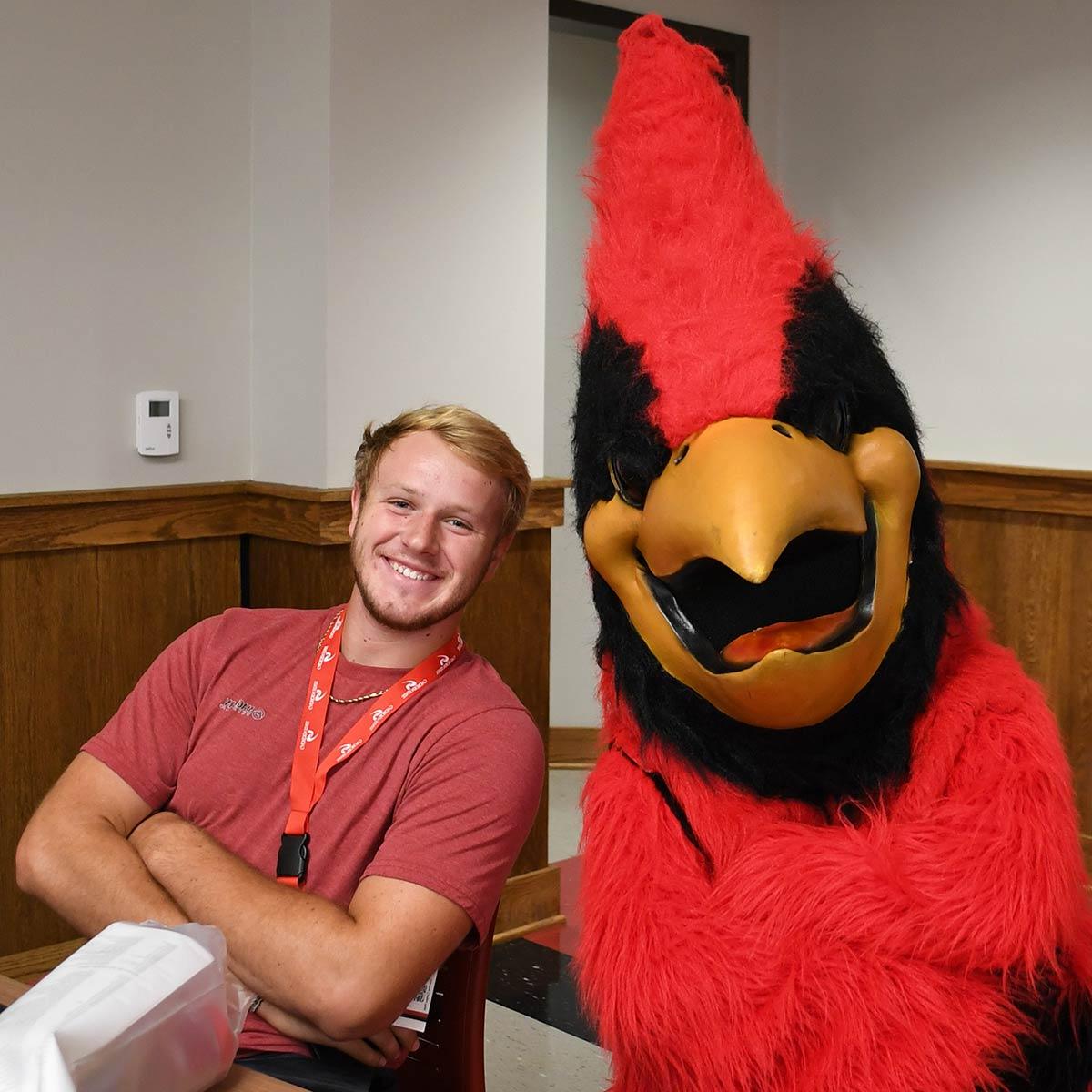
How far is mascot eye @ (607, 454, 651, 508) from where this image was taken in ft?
4.56

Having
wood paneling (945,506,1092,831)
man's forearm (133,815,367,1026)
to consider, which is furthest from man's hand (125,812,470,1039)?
wood paneling (945,506,1092,831)

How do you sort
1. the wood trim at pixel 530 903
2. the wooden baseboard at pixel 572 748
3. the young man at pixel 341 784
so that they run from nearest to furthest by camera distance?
the young man at pixel 341 784 → the wood trim at pixel 530 903 → the wooden baseboard at pixel 572 748

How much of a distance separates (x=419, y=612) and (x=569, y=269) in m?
2.87

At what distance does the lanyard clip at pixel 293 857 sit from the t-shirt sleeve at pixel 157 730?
0.21 m

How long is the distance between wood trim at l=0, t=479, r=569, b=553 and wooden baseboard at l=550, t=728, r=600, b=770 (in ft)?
5.17

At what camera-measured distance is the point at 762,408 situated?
133cm

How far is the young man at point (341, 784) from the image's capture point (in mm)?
1348

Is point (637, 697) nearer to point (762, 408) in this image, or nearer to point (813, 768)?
point (813, 768)

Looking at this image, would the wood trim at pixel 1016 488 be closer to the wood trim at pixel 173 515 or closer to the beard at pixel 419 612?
the wood trim at pixel 173 515

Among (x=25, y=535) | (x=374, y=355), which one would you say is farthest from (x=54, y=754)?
(x=374, y=355)

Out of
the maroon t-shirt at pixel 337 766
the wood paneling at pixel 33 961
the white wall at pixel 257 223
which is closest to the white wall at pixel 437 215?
the white wall at pixel 257 223

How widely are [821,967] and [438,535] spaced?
0.63 meters

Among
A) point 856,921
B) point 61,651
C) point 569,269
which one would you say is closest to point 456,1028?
point 856,921

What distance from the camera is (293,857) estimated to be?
147 cm
